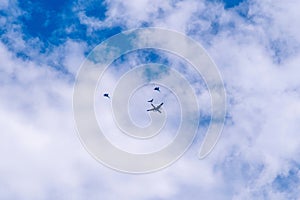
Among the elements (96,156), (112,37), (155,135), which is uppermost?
(112,37)

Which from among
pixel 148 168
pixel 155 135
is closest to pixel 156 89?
pixel 155 135

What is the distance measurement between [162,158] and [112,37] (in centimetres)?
3192

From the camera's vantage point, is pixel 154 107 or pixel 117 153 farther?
pixel 154 107

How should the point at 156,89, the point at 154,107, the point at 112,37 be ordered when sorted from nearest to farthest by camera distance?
the point at 112,37 < the point at 156,89 < the point at 154,107

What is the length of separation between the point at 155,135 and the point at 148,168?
8.32 meters

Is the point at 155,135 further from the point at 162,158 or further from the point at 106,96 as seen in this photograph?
the point at 106,96

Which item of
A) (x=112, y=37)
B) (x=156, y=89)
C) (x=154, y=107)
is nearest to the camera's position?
(x=112, y=37)

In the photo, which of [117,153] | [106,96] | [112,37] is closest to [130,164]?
[117,153]

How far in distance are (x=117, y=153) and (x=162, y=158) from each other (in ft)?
36.9

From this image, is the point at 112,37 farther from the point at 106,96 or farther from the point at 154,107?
the point at 154,107

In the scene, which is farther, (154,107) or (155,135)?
(154,107)

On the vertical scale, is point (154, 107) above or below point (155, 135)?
above

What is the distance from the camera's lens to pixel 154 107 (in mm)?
136375

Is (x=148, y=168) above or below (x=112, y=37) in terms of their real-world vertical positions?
below
